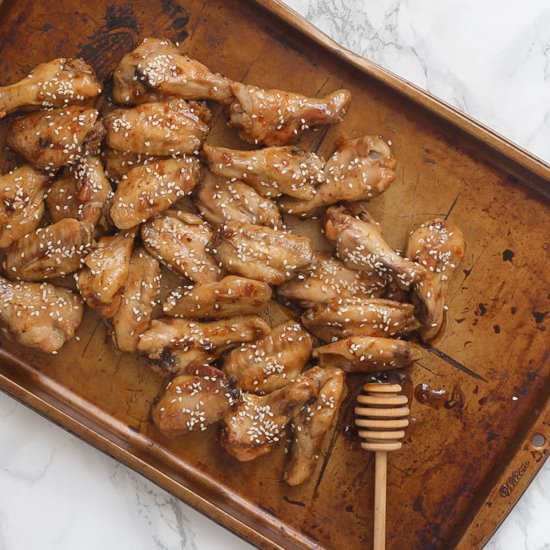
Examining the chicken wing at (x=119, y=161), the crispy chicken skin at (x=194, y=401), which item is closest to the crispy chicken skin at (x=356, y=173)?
the chicken wing at (x=119, y=161)

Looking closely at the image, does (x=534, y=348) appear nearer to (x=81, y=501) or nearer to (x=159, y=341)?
(x=159, y=341)

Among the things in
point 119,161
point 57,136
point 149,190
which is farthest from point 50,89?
point 149,190

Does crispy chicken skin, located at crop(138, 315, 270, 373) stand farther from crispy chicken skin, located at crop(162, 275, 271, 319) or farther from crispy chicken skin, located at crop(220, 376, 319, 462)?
crispy chicken skin, located at crop(220, 376, 319, 462)

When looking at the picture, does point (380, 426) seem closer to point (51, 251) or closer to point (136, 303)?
point (136, 303)

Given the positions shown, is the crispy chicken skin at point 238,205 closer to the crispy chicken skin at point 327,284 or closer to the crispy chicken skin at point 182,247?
the crispy chicken skin at point 182,247

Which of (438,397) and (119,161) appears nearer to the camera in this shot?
(119,161)

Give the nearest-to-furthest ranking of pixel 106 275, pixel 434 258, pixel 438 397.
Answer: pixel 106 275, pixel 434 258, pixel 438 397

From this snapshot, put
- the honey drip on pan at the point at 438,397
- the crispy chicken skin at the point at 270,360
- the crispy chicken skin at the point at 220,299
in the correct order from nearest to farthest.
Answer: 1. the crispy chicken skin at the point at 220,299
2. the crispy chicken skin at the point at 270,360
3. the honey drip on pan at the point at 438,397
